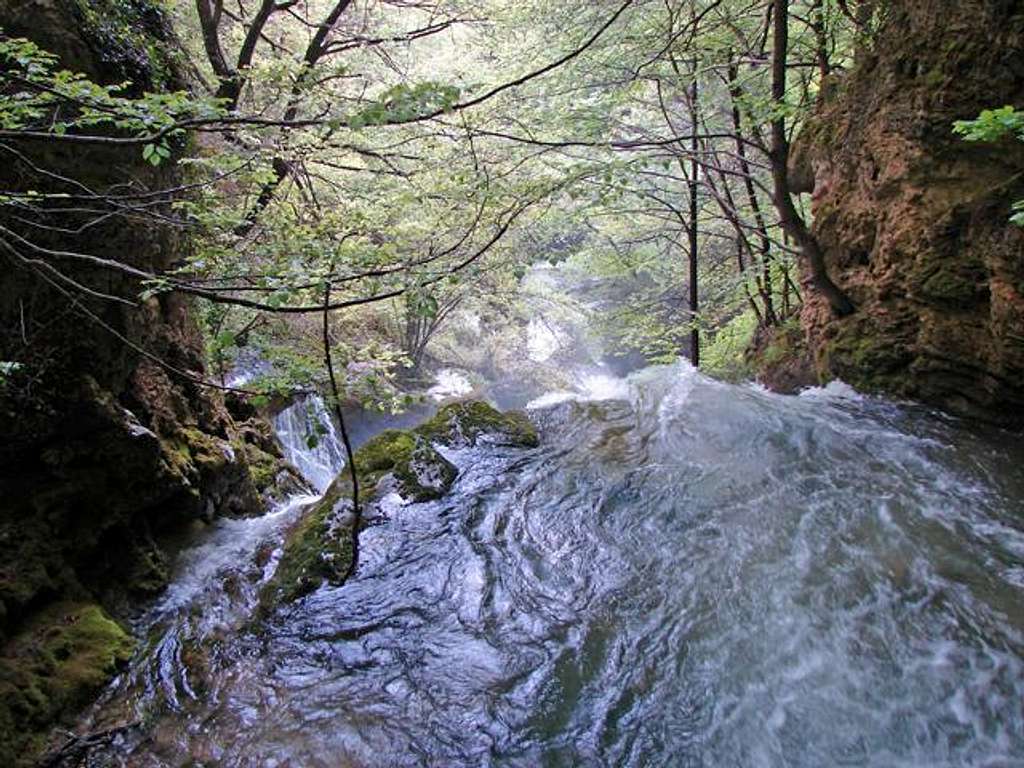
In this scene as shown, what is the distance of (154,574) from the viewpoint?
4711mm

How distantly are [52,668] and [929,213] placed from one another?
6.99 meters

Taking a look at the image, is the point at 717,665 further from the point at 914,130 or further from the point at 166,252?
the point at 166,252

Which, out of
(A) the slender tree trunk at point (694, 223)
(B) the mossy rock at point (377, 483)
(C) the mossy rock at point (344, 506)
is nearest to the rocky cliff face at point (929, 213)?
(A) the slender tree trunk at point (694, 223)

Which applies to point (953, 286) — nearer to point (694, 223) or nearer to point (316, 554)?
point (694, 223)

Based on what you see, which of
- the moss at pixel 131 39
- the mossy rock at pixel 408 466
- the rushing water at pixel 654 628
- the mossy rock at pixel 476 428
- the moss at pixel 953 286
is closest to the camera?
the rushing water at pixel 654 628

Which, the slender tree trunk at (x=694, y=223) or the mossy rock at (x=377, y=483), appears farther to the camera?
the slender tree trunk at (x=694, y=223)

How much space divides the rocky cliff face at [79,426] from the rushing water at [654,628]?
14.7 inches

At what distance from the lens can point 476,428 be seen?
7.37m

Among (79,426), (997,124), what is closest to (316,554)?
(79,426)

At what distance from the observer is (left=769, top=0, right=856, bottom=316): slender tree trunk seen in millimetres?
5285

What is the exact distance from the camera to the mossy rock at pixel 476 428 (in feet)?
23.4

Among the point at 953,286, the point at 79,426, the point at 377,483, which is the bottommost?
the point at 377,483

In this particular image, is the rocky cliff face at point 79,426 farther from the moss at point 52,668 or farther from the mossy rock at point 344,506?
the mossy rock at point 344,506

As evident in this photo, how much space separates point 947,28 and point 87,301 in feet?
22.3
